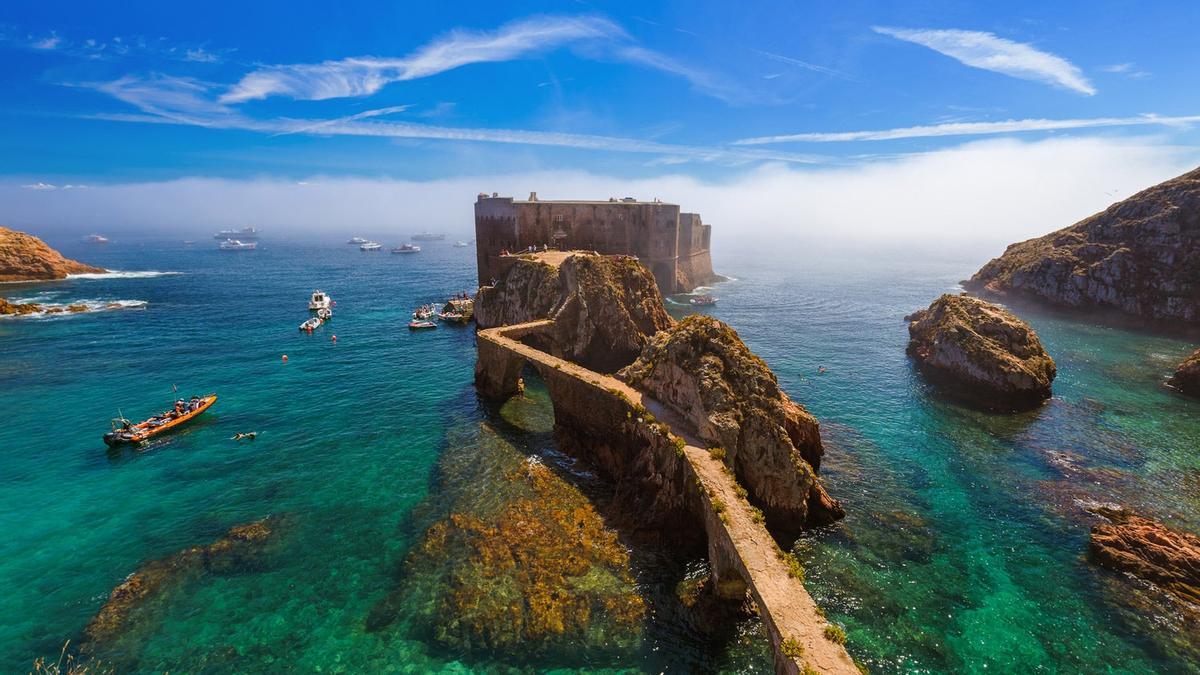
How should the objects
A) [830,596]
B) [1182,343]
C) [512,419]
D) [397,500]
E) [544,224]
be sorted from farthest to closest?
[544,224]
[1182,343]
[512,419]
[397,500]
[830,596]

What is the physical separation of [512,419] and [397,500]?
38.3ft

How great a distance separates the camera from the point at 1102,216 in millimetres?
83062

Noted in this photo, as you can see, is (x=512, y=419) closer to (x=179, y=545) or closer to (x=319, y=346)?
(x=179, y=545)

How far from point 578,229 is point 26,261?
119580 mm

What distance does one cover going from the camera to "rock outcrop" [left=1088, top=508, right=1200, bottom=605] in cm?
2127

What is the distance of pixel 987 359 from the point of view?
43188 millimetres

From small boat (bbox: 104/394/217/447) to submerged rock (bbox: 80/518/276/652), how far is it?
1622 cm

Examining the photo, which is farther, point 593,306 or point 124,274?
point 124,274

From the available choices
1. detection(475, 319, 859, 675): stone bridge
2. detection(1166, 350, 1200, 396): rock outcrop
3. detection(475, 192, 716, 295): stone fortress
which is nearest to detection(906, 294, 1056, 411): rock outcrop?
detection(1166, 350, 1200, 396): rock outcrop

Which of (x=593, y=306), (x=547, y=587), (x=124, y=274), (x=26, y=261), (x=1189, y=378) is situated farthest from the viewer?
(x=124, y=274)

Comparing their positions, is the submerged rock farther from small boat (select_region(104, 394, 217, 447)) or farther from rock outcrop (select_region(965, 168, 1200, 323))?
rock outcrop (select_region(965, 168, 1200, 323))

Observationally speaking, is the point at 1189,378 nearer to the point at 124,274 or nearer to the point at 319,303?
the point at 319,303

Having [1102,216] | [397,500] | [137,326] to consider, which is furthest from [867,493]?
[1102,216]

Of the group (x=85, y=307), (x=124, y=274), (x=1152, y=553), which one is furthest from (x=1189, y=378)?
(x=124, y=274)
